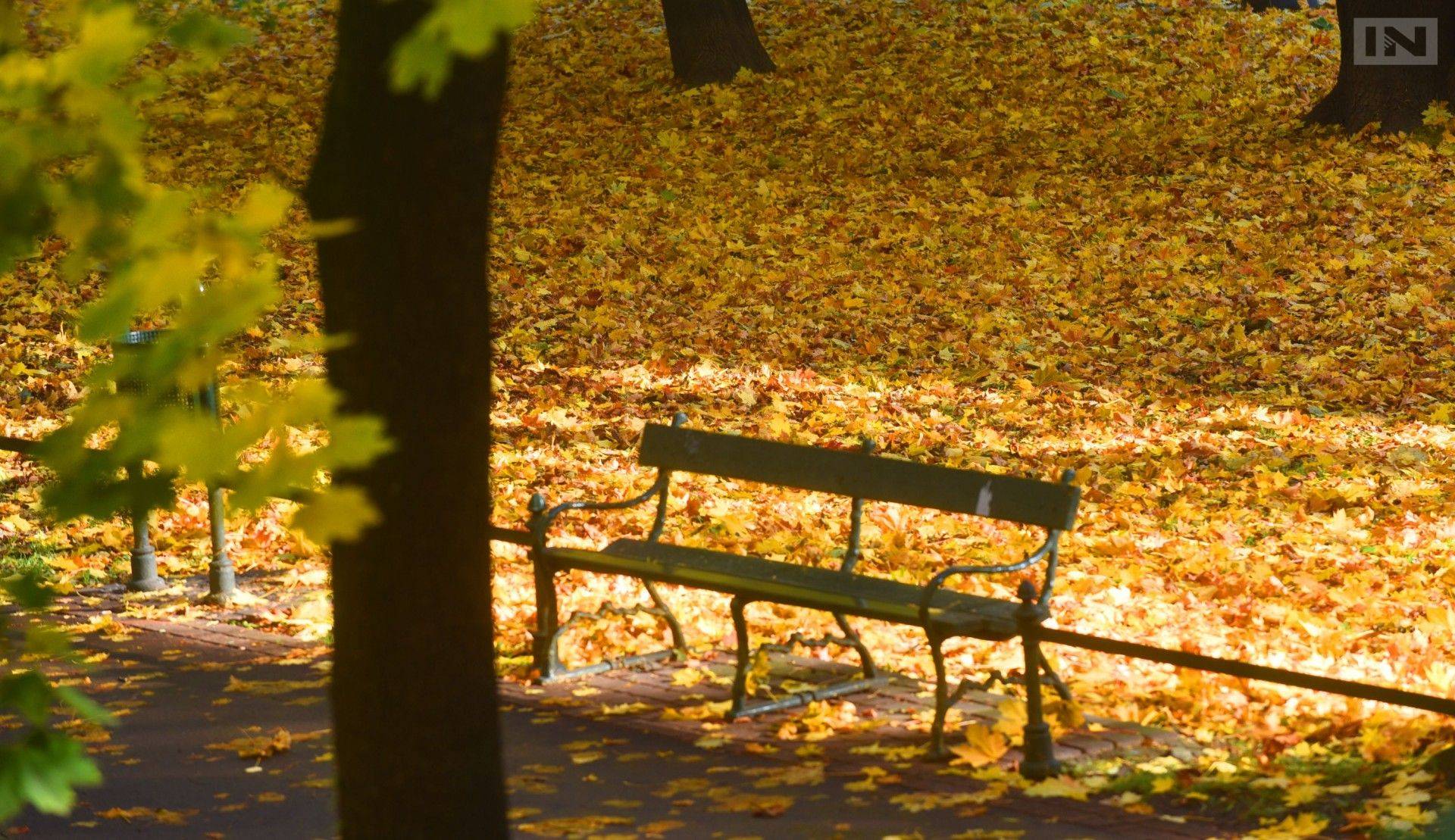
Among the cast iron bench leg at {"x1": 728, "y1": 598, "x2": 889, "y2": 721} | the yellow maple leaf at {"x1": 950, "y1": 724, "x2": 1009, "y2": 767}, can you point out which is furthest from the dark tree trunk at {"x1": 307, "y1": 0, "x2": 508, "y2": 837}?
the cast iron bench leg at {"x1": 728, "y1": 598, "x2": 889, "y2": 721}

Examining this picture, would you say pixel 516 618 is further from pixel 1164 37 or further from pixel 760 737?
pixel 1164 37

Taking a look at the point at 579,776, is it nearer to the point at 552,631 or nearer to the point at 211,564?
the point at 552,631

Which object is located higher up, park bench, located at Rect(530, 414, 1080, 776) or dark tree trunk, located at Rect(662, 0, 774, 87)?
dark tree trunk, located at Rect(662, 0, 774, 87)

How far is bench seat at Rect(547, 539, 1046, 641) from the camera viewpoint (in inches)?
193

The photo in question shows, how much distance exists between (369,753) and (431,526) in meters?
0.44

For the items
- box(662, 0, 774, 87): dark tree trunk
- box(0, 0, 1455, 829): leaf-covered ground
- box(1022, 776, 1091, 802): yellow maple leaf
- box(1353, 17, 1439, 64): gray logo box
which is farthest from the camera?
box(662, 0, 774, 87): dark tree trunk

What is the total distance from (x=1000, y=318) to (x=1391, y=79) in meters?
5.29

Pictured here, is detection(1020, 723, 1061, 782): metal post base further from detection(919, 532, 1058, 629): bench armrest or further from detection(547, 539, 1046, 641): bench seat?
detection(919, 532, 1058, 629): bench armrest

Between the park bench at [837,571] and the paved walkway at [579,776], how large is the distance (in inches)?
7.0

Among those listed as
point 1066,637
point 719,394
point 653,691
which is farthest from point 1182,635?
point 719,394

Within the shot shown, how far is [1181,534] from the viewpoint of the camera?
24.4ft

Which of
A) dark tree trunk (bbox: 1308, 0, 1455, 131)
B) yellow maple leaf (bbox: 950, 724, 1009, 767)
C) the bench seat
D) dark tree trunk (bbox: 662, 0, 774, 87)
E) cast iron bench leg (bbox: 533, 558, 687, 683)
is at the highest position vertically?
dark tree trunk (bbox: 662, 0, 774, 87)

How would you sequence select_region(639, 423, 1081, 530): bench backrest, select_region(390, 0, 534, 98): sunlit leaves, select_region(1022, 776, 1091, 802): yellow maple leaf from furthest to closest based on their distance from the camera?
select_region(639, 423, 1081, 530): bench backrest < select_region(1022, 776, 1091, 802): yellow maple leaf < select_region(390, 0, 534, 98): sunlit leaves

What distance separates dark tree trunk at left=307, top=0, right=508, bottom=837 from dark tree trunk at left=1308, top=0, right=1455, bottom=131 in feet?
41.2
